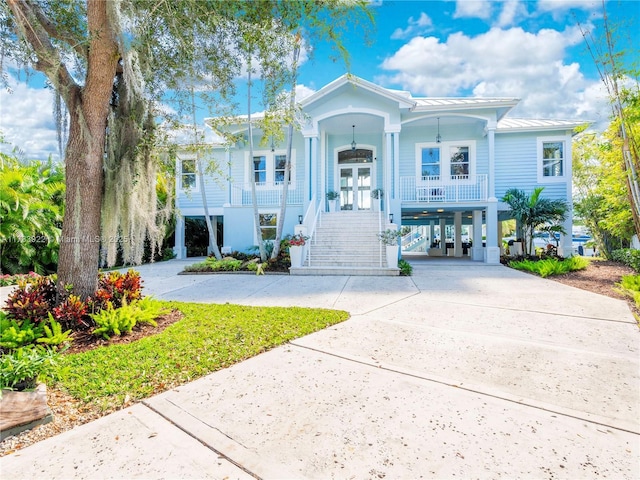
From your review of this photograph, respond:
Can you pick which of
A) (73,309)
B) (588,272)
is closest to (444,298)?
(73,309)

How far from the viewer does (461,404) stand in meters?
2.37

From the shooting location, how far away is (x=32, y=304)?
3814 millimetres

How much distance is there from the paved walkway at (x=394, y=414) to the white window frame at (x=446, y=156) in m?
9.74

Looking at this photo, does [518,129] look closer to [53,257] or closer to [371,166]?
[371,166]

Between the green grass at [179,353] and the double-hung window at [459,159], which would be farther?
the double-hung window at [459,159]

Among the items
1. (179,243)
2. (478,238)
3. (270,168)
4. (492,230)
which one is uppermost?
(270,168)

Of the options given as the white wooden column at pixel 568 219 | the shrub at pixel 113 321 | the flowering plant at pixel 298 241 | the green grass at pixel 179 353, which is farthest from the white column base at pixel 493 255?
the shrub at pixel 113 321

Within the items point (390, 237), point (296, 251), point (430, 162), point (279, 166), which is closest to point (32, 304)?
point (296, 251)

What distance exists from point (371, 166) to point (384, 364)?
1155 centimetres

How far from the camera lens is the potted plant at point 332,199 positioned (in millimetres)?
13266

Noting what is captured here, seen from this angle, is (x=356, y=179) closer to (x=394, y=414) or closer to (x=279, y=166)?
(x=279, y=166)

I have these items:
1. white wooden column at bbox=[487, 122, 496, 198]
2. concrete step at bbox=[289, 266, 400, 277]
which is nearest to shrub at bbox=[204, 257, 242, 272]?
concrete step at bbox=[289, 266, 400, 277]

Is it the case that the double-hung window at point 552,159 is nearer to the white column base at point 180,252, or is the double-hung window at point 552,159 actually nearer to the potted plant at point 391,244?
the potted plant at point 391,244

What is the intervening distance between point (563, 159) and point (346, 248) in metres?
9.47
